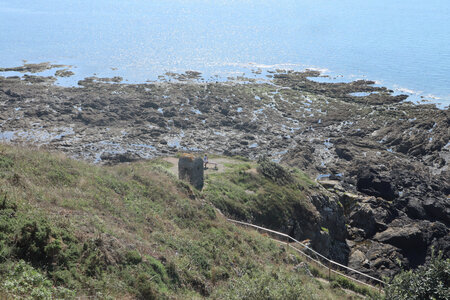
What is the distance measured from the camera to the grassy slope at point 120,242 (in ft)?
31.4

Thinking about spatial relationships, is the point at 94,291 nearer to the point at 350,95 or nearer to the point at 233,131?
the point at 233,131

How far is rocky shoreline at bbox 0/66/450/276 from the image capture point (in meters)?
31.1

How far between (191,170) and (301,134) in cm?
2983

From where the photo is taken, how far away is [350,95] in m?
66.3

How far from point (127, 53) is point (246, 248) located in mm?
87815

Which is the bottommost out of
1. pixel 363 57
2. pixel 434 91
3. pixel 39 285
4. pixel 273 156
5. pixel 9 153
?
pixel 273 156

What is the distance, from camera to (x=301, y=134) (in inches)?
2037

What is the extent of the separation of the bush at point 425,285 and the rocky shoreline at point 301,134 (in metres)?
15.1

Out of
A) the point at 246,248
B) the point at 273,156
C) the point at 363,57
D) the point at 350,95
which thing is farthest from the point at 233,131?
the point at 363,57

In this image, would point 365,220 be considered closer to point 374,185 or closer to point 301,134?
point 374,185

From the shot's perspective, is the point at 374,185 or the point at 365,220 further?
the point at 374,185

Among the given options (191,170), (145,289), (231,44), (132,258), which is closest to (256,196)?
(191,170)

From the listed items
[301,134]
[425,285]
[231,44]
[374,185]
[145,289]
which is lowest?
[374,185]

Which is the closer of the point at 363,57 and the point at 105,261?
the point at 105,261
